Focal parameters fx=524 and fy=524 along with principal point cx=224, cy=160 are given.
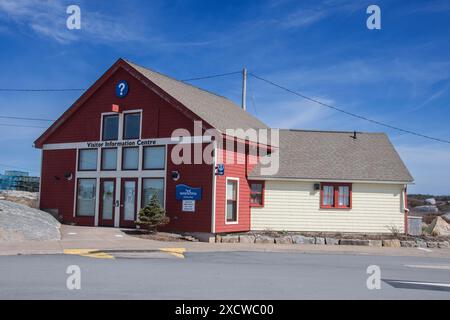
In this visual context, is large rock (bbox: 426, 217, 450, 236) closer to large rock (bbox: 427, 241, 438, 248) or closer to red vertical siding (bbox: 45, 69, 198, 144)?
large rock (bbox: 427, 241, 438, 248)

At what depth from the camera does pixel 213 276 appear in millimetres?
11508

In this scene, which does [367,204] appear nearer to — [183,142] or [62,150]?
[183,142]

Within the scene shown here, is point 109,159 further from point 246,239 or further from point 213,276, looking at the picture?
point 213,276

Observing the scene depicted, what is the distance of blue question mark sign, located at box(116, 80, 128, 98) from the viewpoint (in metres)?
23.6

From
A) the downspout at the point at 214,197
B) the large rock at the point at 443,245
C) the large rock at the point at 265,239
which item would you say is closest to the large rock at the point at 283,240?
the large rock at the point at 265,239

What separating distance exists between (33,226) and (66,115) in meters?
6.81

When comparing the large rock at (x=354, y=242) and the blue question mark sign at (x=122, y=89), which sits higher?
the blue question mark sign at (x=122, y=89)

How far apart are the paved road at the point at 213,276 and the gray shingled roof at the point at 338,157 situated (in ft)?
25.3

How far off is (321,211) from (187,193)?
6.54 meters

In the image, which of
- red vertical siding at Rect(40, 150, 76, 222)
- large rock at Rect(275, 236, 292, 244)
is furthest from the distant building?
large rock at Rect(275, 236, 292, 244)

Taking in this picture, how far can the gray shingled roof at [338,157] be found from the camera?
78.7 ft

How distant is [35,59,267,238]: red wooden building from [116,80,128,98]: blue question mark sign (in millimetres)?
45

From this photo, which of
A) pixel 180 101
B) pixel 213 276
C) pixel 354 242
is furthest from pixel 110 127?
pixel 213 276

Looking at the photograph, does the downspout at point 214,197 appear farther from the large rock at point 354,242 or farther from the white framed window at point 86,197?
the white framed window at point 86,197
